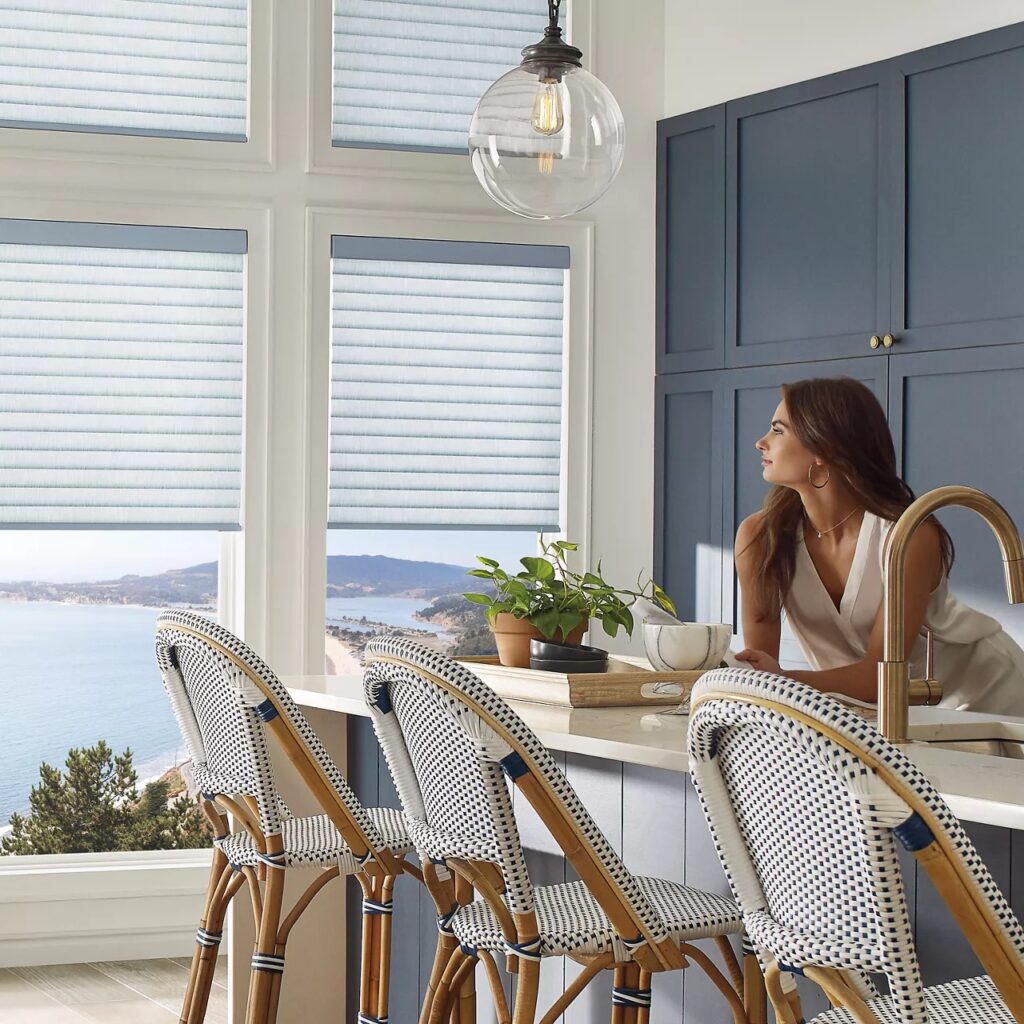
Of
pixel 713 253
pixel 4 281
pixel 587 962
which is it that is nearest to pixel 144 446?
pixel 4 281

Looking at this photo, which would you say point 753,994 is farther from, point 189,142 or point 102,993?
point 189,142

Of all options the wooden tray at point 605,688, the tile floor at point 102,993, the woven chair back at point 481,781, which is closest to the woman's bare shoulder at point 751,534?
the wooden tray at point 605,688

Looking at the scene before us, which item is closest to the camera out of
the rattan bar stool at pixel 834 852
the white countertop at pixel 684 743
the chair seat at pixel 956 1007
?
the rattan bar stool at pixel 834 852

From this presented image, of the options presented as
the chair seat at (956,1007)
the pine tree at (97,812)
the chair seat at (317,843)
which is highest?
the chair seat at (956,1007)

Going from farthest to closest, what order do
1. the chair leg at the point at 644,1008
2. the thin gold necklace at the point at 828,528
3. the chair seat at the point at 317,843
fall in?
the thin gold necklace at the point at 828,528
the chair seat at the point at 317,843
the chair leg at the point at 644,1008

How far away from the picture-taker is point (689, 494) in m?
4.38

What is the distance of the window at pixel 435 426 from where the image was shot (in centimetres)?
431

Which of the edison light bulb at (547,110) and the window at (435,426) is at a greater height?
the edison light bulb at (547,110)

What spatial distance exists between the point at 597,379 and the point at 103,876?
7.03 ft

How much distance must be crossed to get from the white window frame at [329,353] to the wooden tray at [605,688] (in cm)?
184

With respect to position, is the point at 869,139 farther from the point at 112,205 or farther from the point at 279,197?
the point at 112,205

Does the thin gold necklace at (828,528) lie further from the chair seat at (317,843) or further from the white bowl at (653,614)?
the chair seat at (317,843)

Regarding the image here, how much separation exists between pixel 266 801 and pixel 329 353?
7.23 feet

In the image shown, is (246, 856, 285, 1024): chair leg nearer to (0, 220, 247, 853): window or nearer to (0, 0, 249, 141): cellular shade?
(0, 220, 247, 853): window
